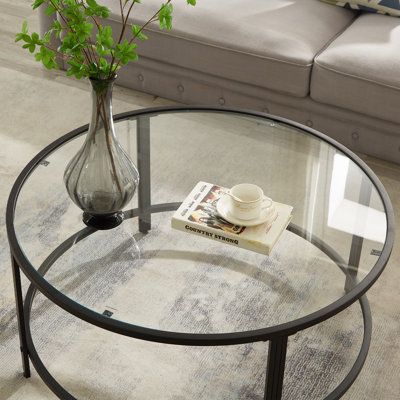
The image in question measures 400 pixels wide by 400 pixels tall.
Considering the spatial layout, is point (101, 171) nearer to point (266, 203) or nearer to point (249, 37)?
point (266, 203)

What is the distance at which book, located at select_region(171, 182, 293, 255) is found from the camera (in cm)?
197

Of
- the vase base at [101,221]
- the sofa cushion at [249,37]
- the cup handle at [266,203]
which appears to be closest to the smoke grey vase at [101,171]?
the vase base at [101,221]

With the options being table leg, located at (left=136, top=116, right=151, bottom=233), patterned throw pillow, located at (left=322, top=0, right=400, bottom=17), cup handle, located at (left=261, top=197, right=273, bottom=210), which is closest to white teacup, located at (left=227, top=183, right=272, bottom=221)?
cup handle, located at (left=261, top=197, right=273, bottom=210)

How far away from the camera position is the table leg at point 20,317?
1960 millimetres

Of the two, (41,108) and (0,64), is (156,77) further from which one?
(0,64)

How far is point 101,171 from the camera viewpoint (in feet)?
6.37

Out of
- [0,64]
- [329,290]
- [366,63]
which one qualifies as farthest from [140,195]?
[0,64]

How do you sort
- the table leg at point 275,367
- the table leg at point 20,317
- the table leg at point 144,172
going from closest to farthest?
the table leg at point 275,367
the table leg at point 20,317
the table leg at point 144,172

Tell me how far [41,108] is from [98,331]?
4.16 feet

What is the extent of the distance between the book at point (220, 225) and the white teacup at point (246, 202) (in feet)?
0.10

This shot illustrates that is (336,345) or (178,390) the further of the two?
(336,345)

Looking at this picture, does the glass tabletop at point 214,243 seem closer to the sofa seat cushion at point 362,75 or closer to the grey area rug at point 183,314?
the grey area rug at point 183,314

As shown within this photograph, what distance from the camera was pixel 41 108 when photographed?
10.6 feet

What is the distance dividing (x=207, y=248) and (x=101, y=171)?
317 mm
